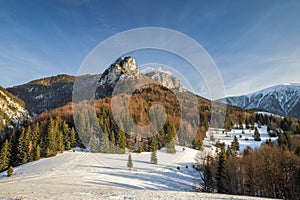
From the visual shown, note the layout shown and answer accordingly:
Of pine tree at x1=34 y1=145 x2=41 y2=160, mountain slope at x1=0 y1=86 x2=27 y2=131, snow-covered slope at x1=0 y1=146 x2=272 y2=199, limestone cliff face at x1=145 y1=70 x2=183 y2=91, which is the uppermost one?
mountain slope at x1=0 y1=86 x2=27 y2=131

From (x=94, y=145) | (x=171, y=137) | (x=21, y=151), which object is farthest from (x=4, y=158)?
(x=171, y=137)

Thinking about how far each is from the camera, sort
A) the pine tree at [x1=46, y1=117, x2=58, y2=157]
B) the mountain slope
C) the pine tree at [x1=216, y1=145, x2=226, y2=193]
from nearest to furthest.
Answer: the pine tree at [x1=216, y1=145, x2=226, y2=193], the pine tree at [x1=46, y1=117, x2=58, y2=157], the mountain slope

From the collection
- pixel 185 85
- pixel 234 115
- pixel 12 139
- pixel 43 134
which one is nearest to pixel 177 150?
pixel 43 134

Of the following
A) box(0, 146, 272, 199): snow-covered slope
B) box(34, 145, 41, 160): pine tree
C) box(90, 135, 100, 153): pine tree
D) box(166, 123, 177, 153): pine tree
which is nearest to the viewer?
box(0, 146, 272, 199): snow-covered slope

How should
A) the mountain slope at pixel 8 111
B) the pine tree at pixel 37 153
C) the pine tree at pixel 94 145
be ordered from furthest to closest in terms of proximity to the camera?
the mountain slope at pixel 8 111
the pine tree at pixel 94 145
the pine tree at pixel 37 153

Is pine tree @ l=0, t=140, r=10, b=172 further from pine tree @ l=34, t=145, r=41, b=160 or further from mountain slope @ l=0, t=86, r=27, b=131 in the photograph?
mountain slope @ l=0, t=86, r=27, b=131

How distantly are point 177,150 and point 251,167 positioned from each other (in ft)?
107

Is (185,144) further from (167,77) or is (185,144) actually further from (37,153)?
(167,77)

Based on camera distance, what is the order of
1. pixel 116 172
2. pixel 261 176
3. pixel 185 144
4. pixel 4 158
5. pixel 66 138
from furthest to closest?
pixel 185 144, pixel 66 138, pixel 4 158, pixel 116 172, pixel 261 176

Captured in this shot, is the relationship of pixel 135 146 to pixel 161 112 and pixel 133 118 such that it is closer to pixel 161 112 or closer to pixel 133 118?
pixel 133 118

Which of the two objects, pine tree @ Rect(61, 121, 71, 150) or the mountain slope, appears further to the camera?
the mountain slope

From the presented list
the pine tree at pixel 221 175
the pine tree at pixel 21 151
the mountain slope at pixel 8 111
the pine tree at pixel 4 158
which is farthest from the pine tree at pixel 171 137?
the mountain slope at pixel 8 111

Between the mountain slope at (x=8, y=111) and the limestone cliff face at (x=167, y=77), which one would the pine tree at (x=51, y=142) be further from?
the mountain slope at (x=8, y=111)

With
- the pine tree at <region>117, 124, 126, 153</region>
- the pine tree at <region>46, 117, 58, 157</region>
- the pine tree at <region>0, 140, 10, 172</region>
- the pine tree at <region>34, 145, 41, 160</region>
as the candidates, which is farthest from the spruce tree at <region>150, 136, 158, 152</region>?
the pine tree at <region>0, 140, 10, 172</region>
